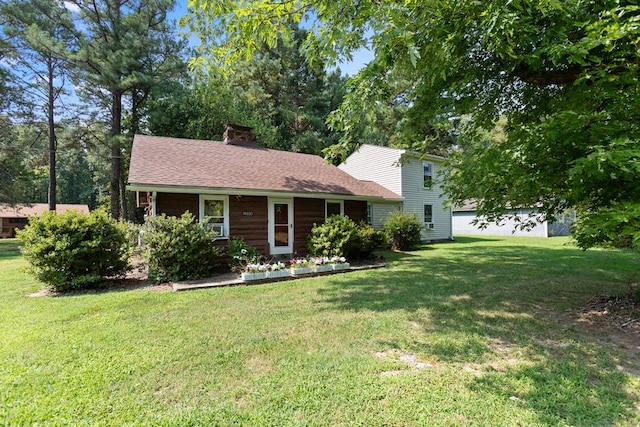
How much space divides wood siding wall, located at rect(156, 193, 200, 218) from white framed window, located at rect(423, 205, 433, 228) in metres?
13.8

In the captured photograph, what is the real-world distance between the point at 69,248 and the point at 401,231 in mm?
12501

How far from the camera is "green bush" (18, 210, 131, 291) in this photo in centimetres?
696

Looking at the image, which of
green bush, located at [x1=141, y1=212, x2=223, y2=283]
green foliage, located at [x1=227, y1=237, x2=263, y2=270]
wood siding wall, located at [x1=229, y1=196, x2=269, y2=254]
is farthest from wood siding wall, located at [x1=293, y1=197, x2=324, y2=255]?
green bush, located at [x1=141, y1=212, x2=223, y2=283]

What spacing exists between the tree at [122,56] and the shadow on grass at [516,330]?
19.3 m

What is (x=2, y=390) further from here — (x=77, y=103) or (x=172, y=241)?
(x=77, y=103)

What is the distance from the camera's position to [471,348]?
12.5ft

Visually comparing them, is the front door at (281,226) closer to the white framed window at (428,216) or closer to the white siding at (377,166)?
the white siding at (377,166)

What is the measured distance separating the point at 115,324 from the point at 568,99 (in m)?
7.91

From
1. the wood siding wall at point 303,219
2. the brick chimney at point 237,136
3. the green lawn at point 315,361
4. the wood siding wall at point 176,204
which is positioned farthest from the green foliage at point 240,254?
the brick chimney at point 237,136

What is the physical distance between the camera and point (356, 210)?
44.3 ft

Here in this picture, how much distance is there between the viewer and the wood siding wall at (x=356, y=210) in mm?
13203

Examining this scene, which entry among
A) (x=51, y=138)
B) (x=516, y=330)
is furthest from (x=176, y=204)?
(x=51, y=138)

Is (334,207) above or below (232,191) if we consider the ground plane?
below

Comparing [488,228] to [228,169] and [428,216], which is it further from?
[228,169]
